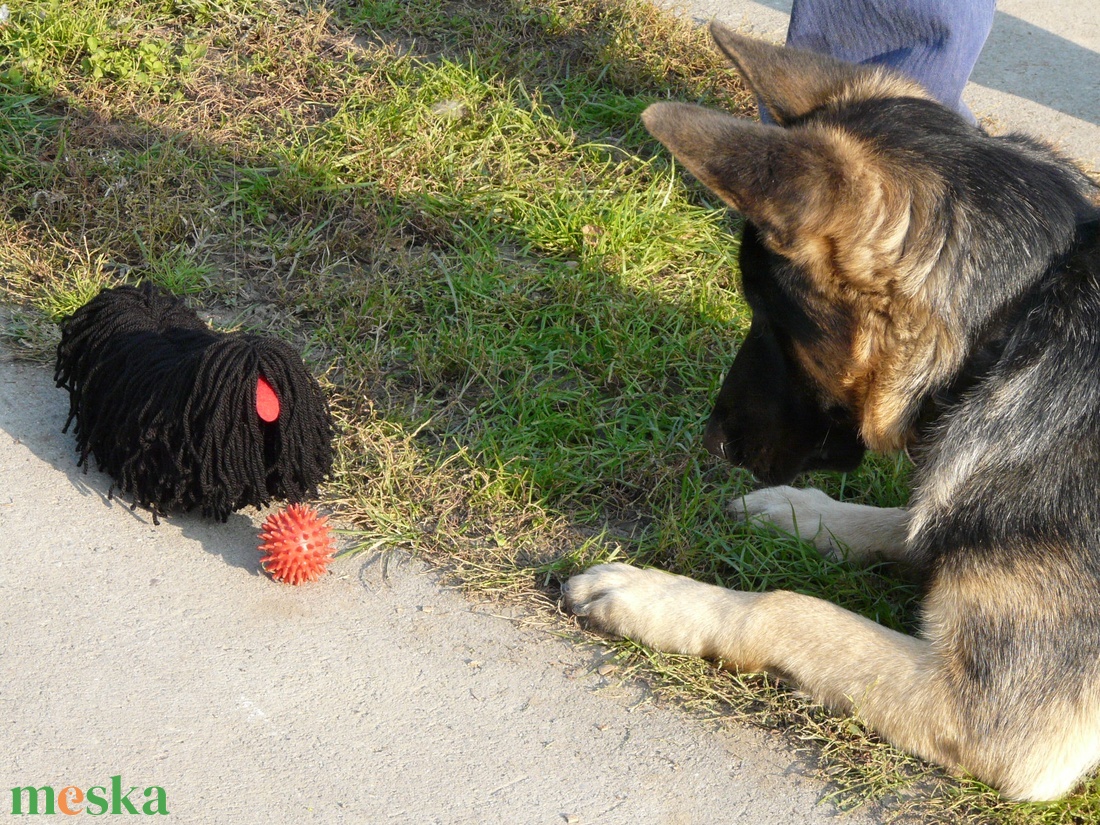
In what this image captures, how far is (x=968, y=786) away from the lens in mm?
2924

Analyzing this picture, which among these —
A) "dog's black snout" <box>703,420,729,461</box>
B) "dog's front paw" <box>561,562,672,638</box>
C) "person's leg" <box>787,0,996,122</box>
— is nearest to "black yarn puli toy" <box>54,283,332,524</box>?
"dog's front paw" <box>561,562,672,638</box>

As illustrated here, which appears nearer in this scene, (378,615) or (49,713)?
(49,713)

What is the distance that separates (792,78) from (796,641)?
5.52 feet

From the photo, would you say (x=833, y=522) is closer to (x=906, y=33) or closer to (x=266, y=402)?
(x=266, y=402)

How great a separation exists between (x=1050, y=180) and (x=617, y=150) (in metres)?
2.73

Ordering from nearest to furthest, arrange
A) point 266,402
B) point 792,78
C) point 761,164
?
1. point 761,164
2. point 792,78
3. point 266,402

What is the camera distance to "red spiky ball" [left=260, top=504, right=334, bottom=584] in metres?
3.15

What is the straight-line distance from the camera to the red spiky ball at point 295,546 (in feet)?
10.3

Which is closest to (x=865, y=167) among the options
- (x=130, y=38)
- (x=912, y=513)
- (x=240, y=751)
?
(x=912, y=513)

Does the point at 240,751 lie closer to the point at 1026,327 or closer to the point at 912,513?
the point at 912,513

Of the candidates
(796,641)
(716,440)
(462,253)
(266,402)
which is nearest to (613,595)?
(796,641)

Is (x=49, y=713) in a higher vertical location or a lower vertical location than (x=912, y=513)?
lower

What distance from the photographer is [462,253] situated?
4.66 metres

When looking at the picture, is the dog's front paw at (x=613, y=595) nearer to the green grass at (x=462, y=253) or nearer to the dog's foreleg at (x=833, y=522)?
the green grass at (x=462, y=253)
